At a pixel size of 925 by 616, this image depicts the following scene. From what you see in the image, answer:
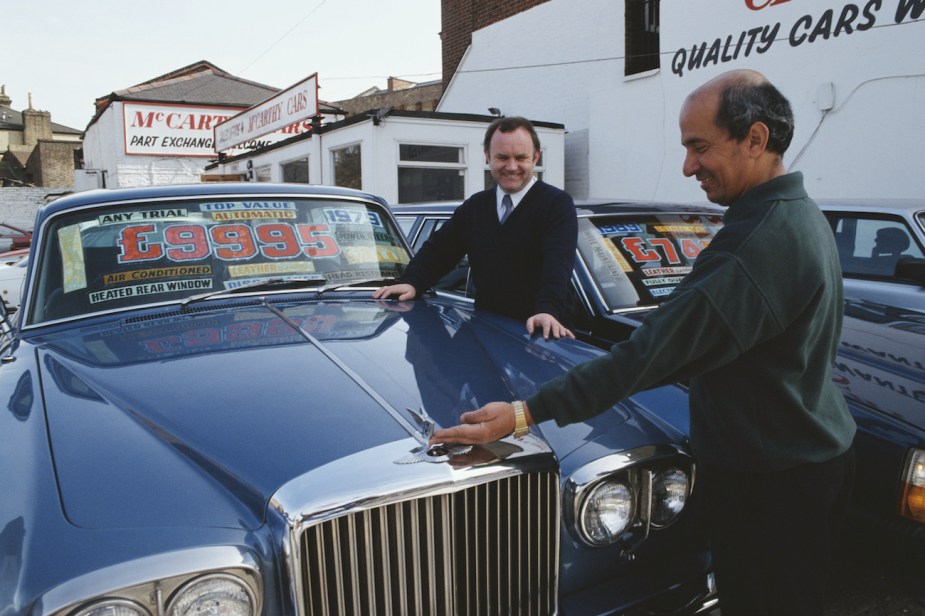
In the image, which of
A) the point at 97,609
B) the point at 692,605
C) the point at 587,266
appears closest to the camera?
the point at 97,609

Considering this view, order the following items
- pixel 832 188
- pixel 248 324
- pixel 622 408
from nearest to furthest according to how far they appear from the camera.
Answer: pixel 622 408 → pixel 248 324 → pixel 832 188

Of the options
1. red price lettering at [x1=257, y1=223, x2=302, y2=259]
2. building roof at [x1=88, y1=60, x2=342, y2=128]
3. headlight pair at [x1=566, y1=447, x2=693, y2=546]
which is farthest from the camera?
building roof at [x1=88, y1=60, x2=342, y2=128]

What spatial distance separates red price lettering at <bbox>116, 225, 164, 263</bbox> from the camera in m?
2.86

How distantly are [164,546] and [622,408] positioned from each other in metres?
1.35

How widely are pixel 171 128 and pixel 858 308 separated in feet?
91.6

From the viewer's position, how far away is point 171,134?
2720 centimetres

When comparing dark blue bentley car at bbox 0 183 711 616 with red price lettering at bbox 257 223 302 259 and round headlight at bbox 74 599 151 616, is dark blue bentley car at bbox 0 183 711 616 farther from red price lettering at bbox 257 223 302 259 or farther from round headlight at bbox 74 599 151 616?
red price lettering at bbox 257 223 302 259

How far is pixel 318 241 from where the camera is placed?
10.6ft

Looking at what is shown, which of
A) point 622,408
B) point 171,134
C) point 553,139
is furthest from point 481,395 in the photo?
point 171,134

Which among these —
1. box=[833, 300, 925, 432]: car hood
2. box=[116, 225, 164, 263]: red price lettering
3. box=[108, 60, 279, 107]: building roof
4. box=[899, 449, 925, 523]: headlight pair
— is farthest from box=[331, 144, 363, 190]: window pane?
box=[108, 60, 279, 107]: building roof

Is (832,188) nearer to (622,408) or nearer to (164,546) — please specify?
(622,408)

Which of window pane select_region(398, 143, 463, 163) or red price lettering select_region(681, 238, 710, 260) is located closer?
red price lettering select_region(681, 238, 710, 260)

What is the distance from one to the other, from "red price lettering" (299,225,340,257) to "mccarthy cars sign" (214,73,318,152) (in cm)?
1202

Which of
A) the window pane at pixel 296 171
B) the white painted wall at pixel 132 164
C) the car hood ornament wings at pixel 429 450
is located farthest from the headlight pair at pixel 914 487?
the white painted wall at pixel 132 164
